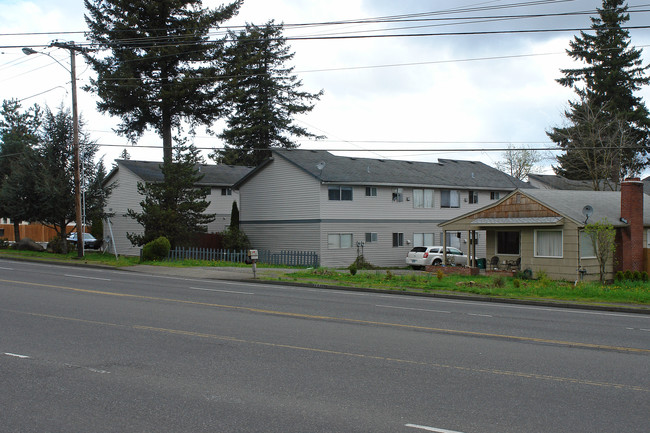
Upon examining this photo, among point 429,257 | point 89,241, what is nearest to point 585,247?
point 429,257

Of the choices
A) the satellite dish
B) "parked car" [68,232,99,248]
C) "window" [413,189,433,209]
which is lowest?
"parked car" [68,232,99,248]

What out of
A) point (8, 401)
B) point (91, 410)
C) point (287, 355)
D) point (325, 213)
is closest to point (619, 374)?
point (287, 355)

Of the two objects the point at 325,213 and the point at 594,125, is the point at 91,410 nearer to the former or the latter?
the point at 325,213

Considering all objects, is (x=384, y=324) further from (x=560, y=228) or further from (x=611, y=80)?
(x=611, y=80)

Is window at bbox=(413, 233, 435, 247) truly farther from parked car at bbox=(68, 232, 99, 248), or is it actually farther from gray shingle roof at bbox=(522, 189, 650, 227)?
parked car at bbox=(68, 232, 99, 248)

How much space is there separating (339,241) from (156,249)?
11377 mm

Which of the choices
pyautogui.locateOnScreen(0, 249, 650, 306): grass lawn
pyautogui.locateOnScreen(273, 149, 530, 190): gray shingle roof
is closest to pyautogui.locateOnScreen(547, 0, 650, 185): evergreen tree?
pyautogui.locateOnScreen(273, 149, 530, 190): gray shingle roof

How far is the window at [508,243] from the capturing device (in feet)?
104

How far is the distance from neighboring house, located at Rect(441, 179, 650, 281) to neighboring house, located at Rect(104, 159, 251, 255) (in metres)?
21.0

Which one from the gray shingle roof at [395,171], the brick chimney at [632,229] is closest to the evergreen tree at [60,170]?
the gray shingle roof at [395,171]

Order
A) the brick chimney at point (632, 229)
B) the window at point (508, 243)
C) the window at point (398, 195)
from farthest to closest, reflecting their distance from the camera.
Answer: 1. the window at point (398, 195)
2. the window at point (508, 243)
3. the brick chimney at point (632, 229)

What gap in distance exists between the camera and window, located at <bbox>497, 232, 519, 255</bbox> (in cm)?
3180

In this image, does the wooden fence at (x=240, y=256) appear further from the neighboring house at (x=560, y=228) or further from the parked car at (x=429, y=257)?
the neighboring house at (x=560, y=228)

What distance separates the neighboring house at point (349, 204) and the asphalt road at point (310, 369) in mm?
22281
